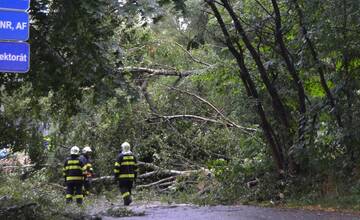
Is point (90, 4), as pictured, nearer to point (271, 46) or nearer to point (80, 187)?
point (271, 46)

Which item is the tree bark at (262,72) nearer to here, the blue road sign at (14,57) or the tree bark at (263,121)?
the tree bark at (263,121)

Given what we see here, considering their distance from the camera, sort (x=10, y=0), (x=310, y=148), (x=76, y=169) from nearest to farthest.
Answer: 1. (x=10, y=0)
2. (x=310, y=148)
3. (x=76, y=169)

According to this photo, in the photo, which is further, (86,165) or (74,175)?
(86,165)

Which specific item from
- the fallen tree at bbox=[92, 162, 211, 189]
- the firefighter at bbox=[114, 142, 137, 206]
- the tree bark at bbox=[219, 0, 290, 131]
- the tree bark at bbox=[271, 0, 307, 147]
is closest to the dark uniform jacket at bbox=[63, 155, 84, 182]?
the firefighter at bbox=[114, 142, 137, 206]

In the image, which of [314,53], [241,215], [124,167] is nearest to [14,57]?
[241,215]

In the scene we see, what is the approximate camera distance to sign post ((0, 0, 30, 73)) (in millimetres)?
5711

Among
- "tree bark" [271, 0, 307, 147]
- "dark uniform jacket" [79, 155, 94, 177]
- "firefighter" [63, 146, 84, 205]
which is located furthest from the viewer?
"dark uniform jacket" [79, 155, 94, 177]

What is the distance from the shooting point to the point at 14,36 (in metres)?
5.84

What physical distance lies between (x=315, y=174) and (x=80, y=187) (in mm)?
5979

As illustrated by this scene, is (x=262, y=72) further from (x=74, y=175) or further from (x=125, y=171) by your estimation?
(x=74, y=175)

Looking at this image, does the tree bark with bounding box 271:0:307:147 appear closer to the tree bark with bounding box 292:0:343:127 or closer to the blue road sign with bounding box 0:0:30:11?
the tree bark with bounding box 292:0:343:127

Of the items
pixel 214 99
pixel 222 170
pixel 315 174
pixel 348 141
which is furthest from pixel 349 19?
pixel 214 99

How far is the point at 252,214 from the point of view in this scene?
32.4 feet

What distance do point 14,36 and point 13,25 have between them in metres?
0.14
